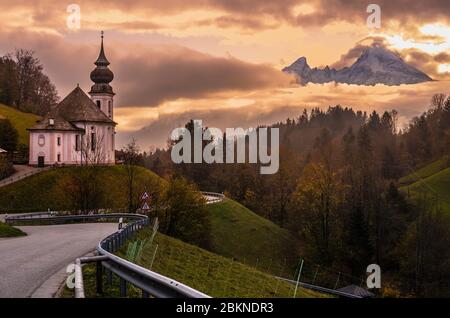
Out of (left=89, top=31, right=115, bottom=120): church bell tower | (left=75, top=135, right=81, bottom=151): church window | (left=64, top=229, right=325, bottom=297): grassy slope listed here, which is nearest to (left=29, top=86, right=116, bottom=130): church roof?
(left=75, top=135, right=81, bottom=151): church window

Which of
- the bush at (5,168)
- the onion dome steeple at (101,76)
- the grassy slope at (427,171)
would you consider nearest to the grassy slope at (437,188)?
the grassy slope at (427,171)

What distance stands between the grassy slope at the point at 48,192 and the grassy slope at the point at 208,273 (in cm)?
3501

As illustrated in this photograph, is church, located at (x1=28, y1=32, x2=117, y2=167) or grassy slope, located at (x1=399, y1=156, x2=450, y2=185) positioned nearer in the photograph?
church, located at (x1=28, y1=32, x2=117, y2=167)

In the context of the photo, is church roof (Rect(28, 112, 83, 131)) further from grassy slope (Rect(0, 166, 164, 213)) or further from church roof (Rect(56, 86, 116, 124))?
grassy slope (Rect(0, 166, 164, 213))

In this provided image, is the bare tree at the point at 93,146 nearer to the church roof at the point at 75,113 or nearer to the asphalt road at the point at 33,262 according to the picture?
the church roof at the point at 75,113

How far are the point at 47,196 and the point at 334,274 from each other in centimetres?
3682

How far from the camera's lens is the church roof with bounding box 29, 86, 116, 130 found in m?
88.8

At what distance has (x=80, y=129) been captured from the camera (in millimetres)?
90125

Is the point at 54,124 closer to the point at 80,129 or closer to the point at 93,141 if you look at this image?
the point at 80,129

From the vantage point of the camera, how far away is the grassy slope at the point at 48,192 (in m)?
68.8

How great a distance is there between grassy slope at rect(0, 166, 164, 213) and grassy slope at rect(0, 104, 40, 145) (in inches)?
1432

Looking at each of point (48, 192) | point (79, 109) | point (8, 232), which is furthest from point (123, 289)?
point (79, 109)

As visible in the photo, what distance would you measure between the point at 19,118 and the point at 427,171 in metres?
88.5

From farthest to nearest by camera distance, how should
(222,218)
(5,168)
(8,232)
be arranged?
(5,168) < (222,218) < (8,232)
